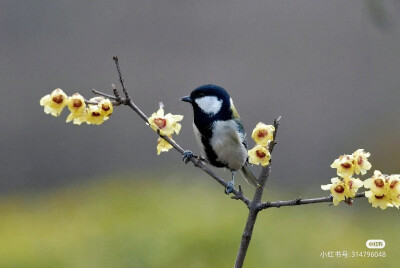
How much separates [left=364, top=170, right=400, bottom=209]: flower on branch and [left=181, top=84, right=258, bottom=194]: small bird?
50 cm

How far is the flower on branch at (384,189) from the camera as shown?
90cm

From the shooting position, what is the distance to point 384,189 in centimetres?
90

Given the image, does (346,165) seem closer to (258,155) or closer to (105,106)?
(258,155)

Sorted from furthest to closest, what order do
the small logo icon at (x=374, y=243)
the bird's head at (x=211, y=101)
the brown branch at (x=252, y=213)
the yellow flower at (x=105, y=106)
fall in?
the small logo icon at (x=374, y=243)
the bird's head at (x=211, y=101)
the yellow flower at (x=105, y=106)
the brown branch at (x=252, y=213)

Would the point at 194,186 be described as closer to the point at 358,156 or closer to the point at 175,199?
the point at 175,199

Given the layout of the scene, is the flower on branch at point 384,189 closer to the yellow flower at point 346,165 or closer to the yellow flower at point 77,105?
the yellow flower at point 346,165

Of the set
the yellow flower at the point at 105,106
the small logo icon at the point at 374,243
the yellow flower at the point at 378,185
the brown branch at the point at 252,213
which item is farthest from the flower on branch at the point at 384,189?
the small logo icon at the point at 374,243

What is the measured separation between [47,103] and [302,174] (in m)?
2.60

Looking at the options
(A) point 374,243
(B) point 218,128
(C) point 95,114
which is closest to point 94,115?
(C) point 95,114

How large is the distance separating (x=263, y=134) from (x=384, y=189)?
0.59ft

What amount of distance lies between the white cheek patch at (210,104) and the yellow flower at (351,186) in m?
0.51

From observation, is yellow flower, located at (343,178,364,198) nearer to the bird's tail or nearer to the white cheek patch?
the white cheek patch

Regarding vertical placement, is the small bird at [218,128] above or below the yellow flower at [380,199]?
above

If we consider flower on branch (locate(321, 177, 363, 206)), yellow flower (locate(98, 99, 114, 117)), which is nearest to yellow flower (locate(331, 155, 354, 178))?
flower on branch (locate(321, 177, 363, 206))
